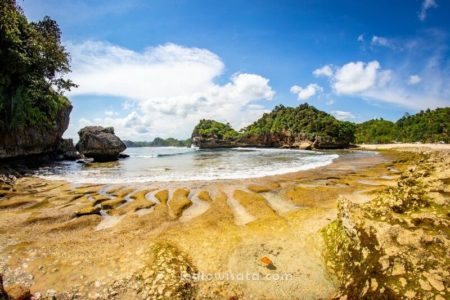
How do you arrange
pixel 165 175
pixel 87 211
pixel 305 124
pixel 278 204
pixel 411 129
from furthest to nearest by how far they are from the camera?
pixel 305 124
pixel 411 129
pixel 165 175
pixel 278 204
pixel 87 211

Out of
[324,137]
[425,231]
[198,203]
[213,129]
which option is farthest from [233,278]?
[213,129]

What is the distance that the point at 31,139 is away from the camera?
116 feet

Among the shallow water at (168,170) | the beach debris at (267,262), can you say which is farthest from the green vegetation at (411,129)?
the beach debris at (267,262)

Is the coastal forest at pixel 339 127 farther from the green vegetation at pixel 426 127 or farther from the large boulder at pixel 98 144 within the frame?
the large boulder at pixel 98 144

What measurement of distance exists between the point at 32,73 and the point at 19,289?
3972cm

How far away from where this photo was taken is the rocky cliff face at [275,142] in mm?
108875

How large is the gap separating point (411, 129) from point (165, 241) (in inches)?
6122

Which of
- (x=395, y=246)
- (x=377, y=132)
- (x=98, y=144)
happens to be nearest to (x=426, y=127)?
(x=377, y=132)

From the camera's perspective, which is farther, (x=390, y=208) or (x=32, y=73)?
(x=32, y=73)

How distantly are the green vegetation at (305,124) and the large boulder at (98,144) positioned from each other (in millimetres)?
90626

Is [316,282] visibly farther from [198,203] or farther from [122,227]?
[198,203]

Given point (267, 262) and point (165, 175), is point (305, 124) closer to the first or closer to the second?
point (165, 175)

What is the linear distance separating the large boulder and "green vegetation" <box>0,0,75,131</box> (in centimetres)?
876

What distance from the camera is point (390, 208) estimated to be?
764 centimetres
